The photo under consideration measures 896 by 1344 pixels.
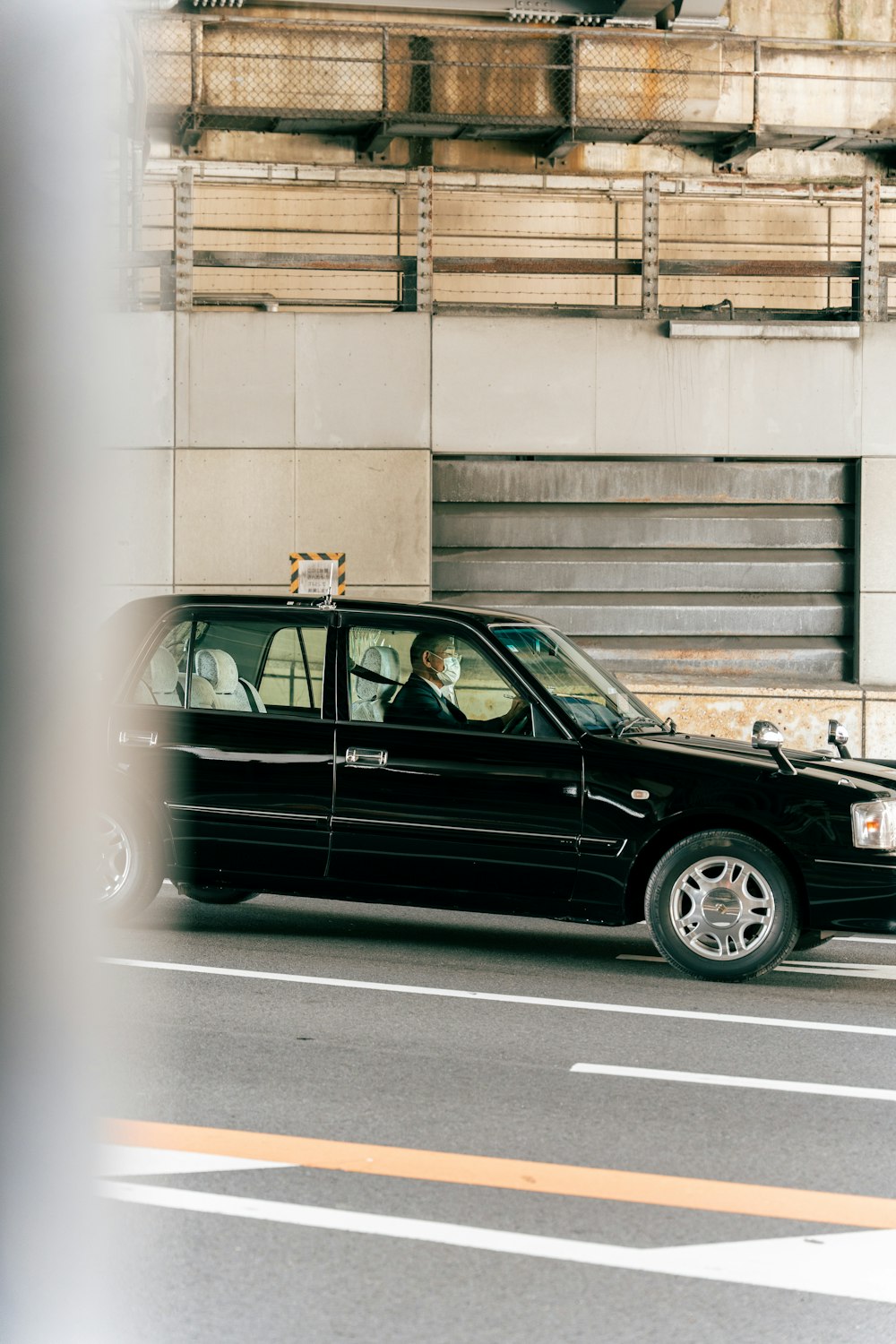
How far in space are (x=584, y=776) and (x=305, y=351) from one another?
9.76 metres

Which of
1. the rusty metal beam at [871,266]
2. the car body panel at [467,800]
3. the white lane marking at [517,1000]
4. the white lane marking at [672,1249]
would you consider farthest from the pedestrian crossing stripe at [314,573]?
the white lane marking at [672,1249]

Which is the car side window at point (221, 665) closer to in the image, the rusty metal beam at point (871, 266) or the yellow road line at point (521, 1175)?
the yellow road line at point (521, 1175)

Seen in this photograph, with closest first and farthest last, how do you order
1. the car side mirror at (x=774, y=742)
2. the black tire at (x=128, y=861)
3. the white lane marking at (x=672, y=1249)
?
the white lane marking at (x=672, y=1249), the car side mirror at (x=774, y=742), the black tire at (x=128, y=861)

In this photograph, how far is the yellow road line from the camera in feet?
13.3

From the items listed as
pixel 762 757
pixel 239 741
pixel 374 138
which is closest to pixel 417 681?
pixel 239 741

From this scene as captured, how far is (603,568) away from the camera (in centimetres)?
1622

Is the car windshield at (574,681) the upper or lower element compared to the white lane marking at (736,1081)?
upper

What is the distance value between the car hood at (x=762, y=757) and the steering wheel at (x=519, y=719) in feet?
1.49

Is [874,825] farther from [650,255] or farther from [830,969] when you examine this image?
[650,255]

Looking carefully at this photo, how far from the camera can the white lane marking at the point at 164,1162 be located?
164 inches

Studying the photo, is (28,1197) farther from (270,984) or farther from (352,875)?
(352,875)

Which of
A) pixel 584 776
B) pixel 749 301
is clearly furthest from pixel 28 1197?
pixel 749 301

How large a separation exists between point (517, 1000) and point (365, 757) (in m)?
1.39

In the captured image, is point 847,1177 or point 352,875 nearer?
point 847,1177
